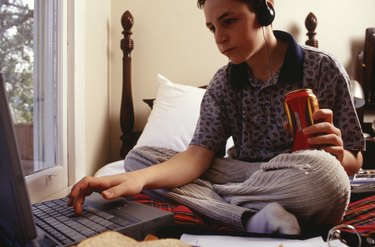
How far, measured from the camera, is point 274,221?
0.59m

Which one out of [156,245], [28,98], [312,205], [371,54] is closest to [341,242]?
[312,205]

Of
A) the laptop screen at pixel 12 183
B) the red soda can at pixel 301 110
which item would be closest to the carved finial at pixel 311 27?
the red soda can at pixel 301 110

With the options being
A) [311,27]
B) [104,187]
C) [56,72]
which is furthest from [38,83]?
[311,27]

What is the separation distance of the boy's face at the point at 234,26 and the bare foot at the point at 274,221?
1.44 feet

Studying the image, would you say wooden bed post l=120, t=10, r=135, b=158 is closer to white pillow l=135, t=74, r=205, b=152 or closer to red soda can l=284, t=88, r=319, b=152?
white pillow l=135, t=74, r=205, b=152

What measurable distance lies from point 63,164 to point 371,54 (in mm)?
1573

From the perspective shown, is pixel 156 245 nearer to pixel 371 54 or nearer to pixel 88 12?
pixel 88 12

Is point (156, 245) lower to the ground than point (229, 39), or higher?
lower

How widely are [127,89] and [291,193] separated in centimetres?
130

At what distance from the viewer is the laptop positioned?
336mm

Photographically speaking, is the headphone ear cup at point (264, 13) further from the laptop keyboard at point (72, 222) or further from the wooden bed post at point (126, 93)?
the wooden bed post at point (126, 93)

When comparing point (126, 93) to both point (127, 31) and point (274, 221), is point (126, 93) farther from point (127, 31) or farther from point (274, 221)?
point (274, 221)

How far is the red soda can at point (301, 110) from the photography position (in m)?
0.68

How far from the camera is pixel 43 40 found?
1136mm
